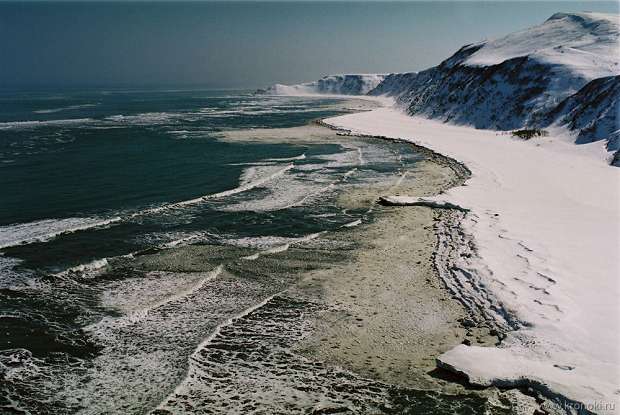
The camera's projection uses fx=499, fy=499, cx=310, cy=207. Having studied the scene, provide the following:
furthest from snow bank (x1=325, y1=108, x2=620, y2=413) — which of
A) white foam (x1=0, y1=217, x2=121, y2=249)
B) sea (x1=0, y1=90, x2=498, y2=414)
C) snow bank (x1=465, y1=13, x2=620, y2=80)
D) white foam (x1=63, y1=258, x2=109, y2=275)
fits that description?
snow bank (x1=465, y1=13, x2=620, y2=80)

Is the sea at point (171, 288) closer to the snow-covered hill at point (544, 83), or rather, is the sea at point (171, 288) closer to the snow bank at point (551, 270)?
the snow bank at point (551, 270)

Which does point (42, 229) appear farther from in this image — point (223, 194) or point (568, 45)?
point (568, 45)

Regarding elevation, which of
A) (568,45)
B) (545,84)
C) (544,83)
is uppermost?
(568,45)

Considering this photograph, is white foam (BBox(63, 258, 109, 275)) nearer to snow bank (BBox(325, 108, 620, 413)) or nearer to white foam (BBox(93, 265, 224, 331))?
white foam (BBox(93, 265, 224, 331))

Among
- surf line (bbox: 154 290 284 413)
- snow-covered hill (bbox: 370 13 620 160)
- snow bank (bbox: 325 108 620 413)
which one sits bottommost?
surf line (bbox: 154 290 284 413)

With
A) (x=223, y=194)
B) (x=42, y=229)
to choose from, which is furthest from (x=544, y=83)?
(x=42, y=229)
